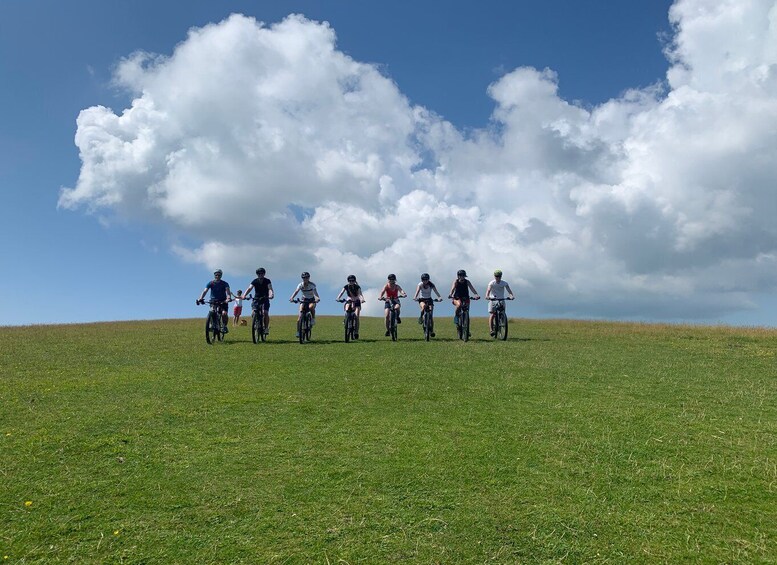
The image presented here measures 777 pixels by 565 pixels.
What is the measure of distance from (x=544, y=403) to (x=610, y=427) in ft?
4.83

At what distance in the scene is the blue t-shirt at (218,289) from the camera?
20500 millimetres

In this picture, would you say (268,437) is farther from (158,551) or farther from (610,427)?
(610,427)

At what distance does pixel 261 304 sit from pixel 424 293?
567 cm

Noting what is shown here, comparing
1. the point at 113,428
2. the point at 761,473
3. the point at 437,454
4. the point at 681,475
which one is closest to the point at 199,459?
the point at 113,428

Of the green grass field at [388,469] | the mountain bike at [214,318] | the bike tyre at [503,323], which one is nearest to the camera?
the green grass field at [388,469]

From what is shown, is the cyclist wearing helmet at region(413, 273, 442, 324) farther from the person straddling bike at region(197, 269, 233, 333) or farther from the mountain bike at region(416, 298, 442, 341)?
the person straddling bike at region(197, 269, 233, 333)

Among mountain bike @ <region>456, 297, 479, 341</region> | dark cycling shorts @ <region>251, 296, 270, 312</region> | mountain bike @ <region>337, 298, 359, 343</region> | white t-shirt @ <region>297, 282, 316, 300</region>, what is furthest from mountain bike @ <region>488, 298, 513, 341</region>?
dark cycling shorts @ <region>251, 296, 270, 312</region>

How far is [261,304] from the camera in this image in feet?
67.5

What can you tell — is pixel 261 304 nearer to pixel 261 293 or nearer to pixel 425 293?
pixel 261 293

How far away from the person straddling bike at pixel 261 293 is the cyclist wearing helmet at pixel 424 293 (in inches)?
200

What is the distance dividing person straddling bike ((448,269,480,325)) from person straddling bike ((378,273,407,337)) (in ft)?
5.88

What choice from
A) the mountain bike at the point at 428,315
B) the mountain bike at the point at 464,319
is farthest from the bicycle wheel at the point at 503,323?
the mountain bike at the point at 428,315

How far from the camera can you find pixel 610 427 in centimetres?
738

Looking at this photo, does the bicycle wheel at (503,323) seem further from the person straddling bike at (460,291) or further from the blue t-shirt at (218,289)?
the blue t-shirt at (218,289)
